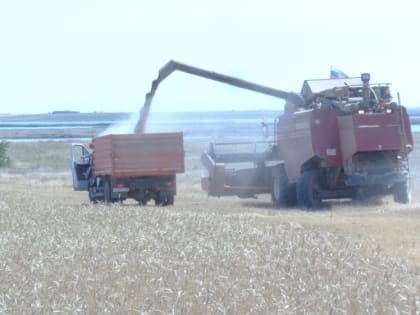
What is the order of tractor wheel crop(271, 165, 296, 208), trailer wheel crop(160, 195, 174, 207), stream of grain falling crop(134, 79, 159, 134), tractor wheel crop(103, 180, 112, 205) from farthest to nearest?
stream of grain falling crop(134, 79, 159, 134)
tractor wheel crop(103, 180, 112, 205)
trailer wheel crop(160, 195, 174, 207)
tractor wheel crop(271, 165, 296, 208)

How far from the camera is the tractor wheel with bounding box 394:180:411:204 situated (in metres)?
A: 24.6

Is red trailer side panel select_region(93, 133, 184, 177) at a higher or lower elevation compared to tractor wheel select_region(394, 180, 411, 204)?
higher

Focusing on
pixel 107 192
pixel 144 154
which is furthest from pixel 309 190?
pixel 107 192

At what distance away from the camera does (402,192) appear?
24.7m

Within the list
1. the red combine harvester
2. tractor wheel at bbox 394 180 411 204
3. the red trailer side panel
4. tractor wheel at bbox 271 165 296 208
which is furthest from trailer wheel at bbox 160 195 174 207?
tractor wheel at bbox 394 180 411 204

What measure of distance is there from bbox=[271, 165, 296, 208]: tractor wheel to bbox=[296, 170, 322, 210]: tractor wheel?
111 centimetres

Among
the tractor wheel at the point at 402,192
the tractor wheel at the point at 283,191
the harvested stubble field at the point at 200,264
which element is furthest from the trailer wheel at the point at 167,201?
the harvested stubble field at the point at 200,264

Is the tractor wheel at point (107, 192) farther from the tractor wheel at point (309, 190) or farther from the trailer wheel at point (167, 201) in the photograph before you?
the tractor wheel at point (309, 190)

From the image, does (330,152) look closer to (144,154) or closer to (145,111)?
(144,154)

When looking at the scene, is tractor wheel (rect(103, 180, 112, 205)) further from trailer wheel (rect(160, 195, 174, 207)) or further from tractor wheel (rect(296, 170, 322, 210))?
tractor wheel (rect(296, 170, 322, 210))

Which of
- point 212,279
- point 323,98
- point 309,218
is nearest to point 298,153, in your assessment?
point 323,98

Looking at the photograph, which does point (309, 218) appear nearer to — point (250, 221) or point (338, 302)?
point (250, 221)

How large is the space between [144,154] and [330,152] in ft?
17.9

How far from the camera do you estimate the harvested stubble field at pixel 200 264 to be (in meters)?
8.95
